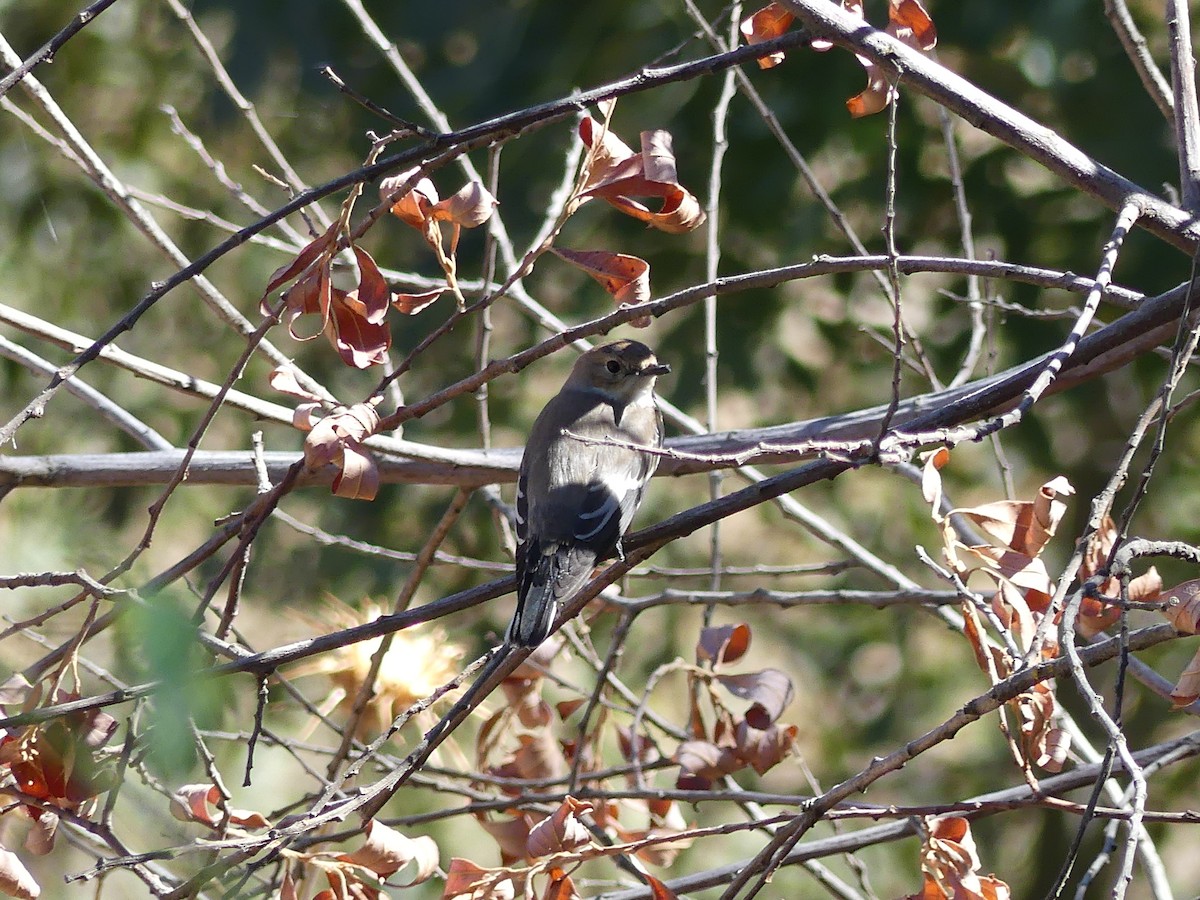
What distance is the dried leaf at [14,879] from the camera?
2.41m

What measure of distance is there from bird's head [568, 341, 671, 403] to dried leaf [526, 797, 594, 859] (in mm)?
2371

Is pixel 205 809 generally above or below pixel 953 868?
above

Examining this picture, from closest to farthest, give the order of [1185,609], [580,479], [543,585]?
1. [1185,609]
2. [543,585]
3. [580,479]

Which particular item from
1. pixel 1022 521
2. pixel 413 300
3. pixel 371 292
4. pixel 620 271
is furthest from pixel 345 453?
pixel 1022 521

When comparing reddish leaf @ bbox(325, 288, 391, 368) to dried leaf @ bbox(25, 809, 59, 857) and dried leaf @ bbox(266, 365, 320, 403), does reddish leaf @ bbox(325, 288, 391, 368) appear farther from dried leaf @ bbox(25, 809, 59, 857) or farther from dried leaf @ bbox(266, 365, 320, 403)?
dried leaf @ bbox(25, 809, 59, 857)

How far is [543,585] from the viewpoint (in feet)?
11.0

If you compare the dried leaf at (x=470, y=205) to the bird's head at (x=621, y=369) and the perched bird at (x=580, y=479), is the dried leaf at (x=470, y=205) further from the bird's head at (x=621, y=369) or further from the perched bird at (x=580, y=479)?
the bird's head at (x=621, y=369)

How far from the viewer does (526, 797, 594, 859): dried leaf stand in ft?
8.02

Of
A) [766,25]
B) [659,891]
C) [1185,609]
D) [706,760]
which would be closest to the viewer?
[1185,609]

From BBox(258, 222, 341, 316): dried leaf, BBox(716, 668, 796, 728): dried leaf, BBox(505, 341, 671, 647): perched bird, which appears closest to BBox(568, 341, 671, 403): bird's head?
BBox(505, 341, 671, 647): perched bird

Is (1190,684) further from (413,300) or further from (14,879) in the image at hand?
(14,879)

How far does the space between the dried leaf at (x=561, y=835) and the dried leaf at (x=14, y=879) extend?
35.6 inches

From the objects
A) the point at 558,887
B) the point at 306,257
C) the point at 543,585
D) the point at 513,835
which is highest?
the point at 306,257

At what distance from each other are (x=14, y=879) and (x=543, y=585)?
4.50 feet
